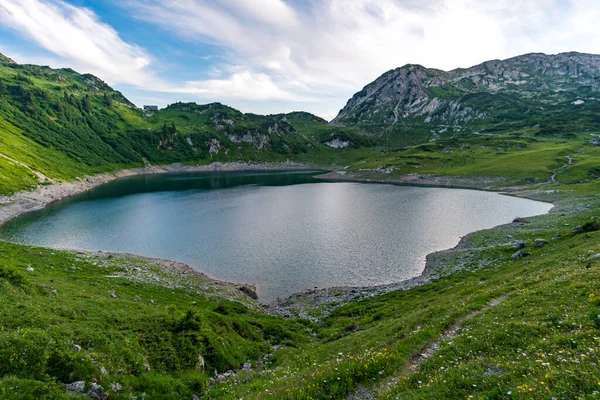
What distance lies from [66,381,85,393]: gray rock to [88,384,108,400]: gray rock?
1.22 ft

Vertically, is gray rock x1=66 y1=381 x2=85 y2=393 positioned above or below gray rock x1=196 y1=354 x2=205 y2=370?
above

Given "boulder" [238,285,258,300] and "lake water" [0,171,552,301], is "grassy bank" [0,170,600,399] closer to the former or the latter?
"boulder" [238,285,258,300]

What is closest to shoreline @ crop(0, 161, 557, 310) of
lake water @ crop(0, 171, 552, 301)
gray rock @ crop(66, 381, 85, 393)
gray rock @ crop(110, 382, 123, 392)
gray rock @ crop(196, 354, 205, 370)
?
lake water @ crop(0, 171, 552, 301)

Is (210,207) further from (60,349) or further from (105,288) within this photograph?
(60,349)

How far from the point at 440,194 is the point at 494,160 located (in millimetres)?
72687

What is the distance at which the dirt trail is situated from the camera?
1191 cm

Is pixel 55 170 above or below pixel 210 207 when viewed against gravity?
above

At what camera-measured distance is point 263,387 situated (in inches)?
588

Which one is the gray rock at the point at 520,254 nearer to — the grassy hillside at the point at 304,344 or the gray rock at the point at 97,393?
the grassy hillside at the point at 304,344

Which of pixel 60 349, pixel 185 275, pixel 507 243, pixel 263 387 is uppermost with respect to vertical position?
pixel 60 349

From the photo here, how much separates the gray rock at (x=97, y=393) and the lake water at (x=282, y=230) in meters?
34.4

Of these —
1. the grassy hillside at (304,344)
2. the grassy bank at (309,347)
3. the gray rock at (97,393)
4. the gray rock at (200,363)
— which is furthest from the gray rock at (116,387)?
the gray rock at (200,363)

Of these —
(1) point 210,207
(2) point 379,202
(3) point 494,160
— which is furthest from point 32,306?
(3) point 494,160

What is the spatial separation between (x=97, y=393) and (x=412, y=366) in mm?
13661
